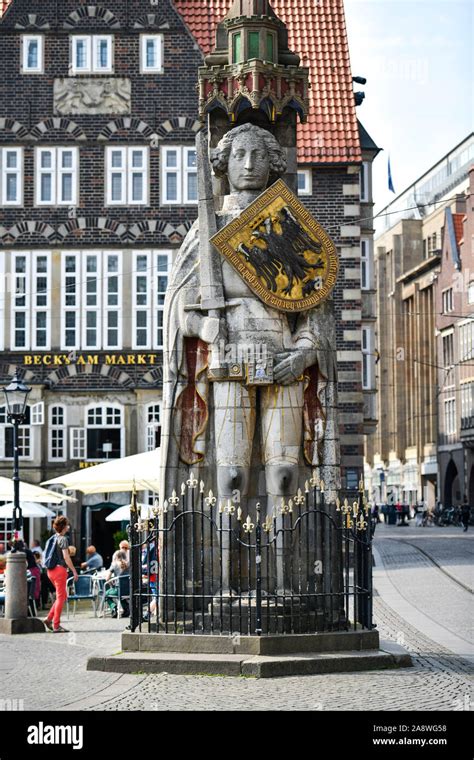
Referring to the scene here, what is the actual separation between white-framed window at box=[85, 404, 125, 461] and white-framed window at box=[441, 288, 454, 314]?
53235 mm

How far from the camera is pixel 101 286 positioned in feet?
112

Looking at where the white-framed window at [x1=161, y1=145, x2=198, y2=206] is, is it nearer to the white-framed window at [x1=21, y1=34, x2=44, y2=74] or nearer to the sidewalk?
the white-framed window at [x1=21, y1=34, x2=44, y2=74]

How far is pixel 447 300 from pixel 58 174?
180 feet

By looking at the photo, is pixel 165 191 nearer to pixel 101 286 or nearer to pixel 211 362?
pixel 101 286

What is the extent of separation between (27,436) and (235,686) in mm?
24168

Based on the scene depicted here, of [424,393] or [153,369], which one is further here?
[424,393]

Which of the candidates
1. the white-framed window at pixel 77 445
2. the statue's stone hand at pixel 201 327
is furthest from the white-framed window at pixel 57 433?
the statue's stone hand at pixel 201 327

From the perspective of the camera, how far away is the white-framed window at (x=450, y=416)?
8431 centimetres

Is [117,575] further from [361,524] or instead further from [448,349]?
[448,349]

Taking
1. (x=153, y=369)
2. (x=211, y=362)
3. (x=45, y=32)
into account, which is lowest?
(x=211, y=362)

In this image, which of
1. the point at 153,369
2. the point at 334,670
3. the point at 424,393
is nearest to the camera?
the point at 334,670

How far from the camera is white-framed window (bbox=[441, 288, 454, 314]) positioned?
85.2 meters

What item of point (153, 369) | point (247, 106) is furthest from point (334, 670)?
point (153, 369)

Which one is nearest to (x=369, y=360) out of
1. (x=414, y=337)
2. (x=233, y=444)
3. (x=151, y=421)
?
(x=151, y=421)
